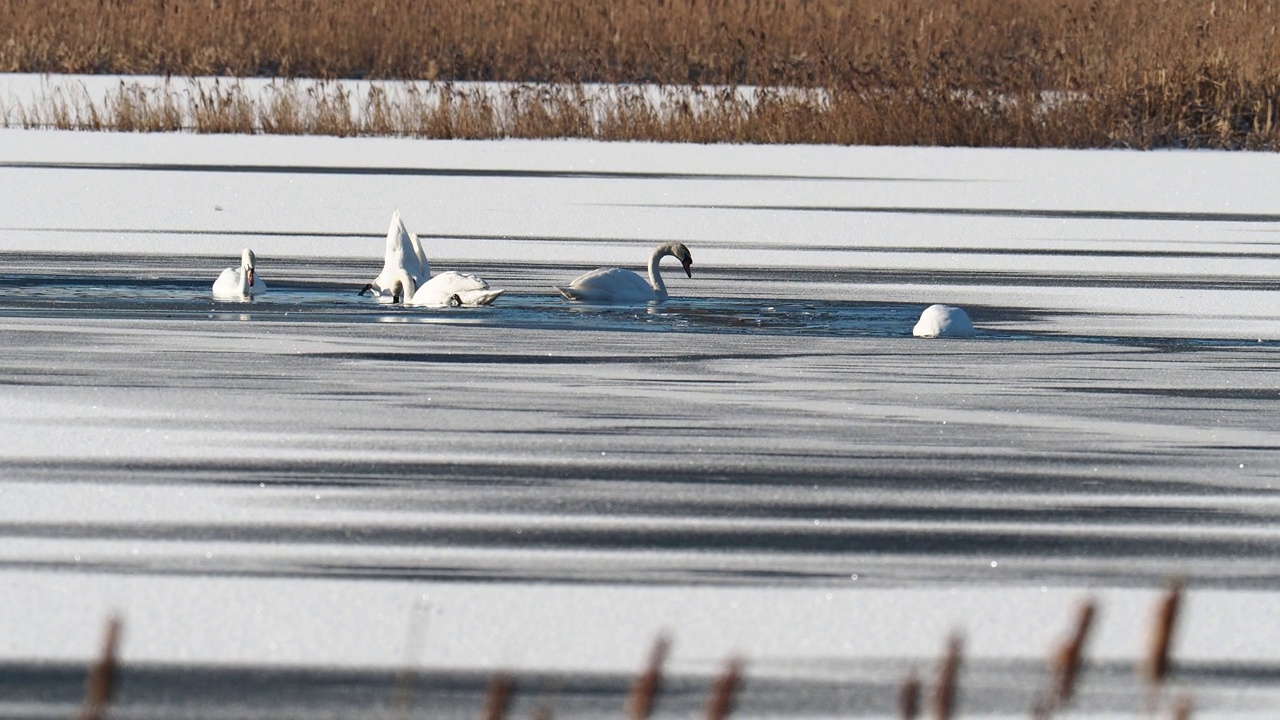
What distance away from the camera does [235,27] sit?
25.0 m

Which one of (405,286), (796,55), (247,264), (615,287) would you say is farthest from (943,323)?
(796,55)

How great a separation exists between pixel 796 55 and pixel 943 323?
48.1 feet

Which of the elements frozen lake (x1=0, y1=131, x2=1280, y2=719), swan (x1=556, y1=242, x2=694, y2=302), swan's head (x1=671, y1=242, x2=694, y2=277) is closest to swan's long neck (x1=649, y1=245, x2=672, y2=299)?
swan (x1=556, y1=242, x2=694, y2=302)

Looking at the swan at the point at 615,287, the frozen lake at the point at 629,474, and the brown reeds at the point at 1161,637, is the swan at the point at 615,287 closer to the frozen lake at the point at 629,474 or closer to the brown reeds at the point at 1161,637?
the frozen lake at the point at 629,474

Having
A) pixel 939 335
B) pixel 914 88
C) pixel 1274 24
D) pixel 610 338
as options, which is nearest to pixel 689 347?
pixel 610 338

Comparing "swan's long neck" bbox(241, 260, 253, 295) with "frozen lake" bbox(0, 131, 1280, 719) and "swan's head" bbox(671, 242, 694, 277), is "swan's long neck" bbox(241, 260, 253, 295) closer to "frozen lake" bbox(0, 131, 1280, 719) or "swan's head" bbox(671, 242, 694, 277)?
"frozen lake" bbox(0, 131, 1280, 719)

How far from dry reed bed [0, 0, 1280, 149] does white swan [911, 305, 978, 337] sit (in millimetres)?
11728

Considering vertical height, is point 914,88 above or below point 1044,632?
above

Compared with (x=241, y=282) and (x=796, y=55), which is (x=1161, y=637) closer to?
(x=241, y=282)

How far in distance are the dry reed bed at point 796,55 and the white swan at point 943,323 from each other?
38.5 ft

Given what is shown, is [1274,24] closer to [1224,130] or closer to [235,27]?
[1224,130]

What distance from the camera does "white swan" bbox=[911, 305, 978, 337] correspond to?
360 inches

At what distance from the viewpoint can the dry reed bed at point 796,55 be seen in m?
21.0

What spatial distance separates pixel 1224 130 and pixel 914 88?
2.60m
